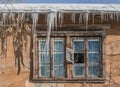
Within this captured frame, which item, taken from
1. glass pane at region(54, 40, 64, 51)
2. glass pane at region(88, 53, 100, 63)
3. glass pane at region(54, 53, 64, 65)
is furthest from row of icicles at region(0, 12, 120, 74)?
glass pane at region(88, 53, 100, 63)

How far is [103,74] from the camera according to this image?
14750 mm

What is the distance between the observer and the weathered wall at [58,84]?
48.3 ft

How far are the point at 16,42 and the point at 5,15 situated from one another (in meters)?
0.92

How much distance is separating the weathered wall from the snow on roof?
1.90ft

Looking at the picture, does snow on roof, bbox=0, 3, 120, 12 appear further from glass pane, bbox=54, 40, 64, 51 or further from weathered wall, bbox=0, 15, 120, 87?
glass pane, bbox=54, 40, 64, 51

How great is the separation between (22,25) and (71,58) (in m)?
1.81

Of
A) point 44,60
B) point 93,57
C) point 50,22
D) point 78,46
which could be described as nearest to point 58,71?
point 44,60

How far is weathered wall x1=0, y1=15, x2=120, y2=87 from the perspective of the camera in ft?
48.3

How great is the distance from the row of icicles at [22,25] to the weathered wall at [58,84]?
0.13 meters

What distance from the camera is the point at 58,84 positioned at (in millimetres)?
14727

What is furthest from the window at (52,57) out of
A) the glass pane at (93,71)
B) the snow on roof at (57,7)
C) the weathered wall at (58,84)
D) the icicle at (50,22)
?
the snow on roof at (57,7)

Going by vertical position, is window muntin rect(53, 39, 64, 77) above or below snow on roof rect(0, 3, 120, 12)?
below

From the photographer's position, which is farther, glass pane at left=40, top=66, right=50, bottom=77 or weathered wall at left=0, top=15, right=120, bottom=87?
glass pane at left=40, top=66, right=50, bottom=77

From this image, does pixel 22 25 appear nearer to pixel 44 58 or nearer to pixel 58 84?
pixel 44 58
